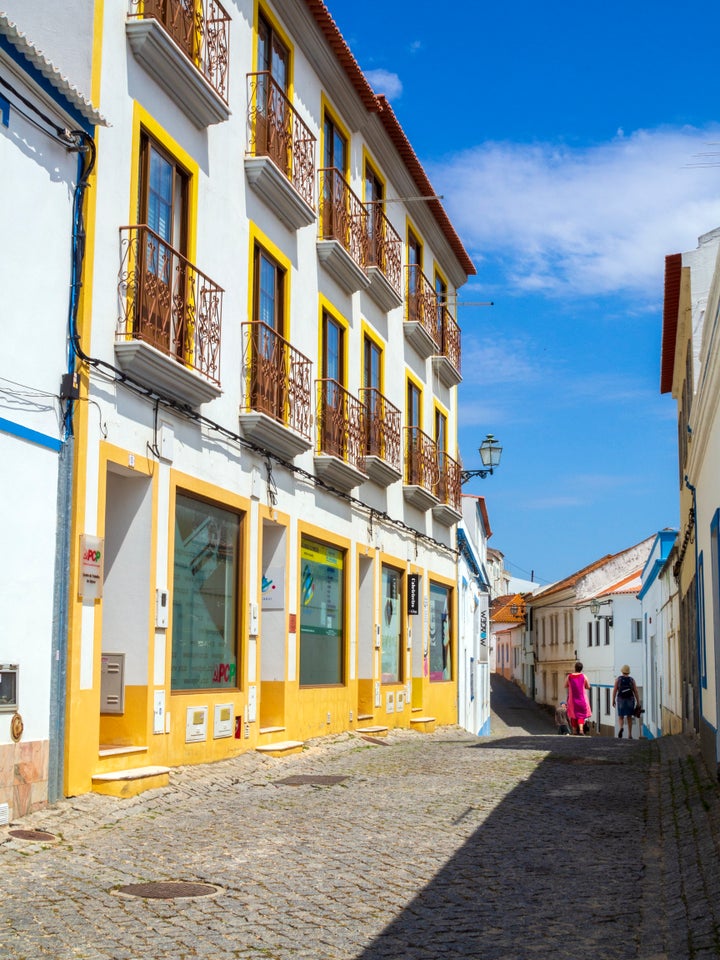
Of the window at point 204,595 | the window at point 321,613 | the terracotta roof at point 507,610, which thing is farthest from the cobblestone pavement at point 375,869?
the terracotta roof at point 507,610

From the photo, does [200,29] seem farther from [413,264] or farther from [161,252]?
[413,264]

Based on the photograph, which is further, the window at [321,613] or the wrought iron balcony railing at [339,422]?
the wrought iron balcony railing at [339,422]

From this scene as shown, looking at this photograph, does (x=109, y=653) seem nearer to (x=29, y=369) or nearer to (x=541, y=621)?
(x=29, y=369)

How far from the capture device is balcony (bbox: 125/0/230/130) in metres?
11.6

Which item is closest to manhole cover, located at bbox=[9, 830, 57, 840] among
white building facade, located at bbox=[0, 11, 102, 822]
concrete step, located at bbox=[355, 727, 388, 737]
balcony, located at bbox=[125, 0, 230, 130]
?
white building facade, located at bbox=[0, 11, 102, 822]

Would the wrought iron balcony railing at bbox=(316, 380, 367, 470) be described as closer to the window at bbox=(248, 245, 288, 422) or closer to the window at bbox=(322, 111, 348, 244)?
the window at bbox=(248, 245, 288, 422)

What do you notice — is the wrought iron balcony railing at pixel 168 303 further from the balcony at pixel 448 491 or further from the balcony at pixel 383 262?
the balcony at pixel 448 491

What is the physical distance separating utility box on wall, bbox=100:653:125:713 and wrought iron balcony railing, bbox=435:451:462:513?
1408cm

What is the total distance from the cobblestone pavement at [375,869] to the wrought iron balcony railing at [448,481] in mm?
12521

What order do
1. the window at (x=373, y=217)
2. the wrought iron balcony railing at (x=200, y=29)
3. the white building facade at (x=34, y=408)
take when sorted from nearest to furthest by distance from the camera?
1. the white building facade at (x=34, y=408)
2. the wrought iron balcony railing at (x=200, y=29)
3. the window at (x=373, y=217)

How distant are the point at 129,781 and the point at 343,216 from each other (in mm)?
10561

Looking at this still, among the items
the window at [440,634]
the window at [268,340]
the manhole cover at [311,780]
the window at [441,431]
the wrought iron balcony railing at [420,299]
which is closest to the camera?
the manhole cover at [311,780]

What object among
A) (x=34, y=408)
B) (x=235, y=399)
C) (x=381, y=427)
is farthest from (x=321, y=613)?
(x=34, y=408)

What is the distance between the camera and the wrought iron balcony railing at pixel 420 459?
23.0 meters
